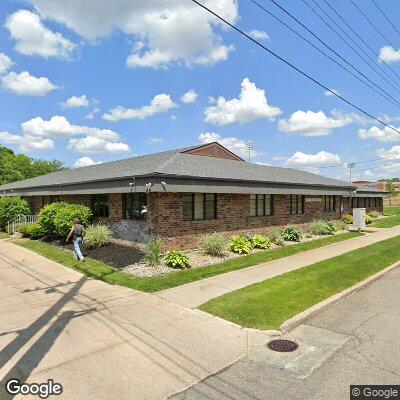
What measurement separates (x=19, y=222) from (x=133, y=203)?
1186 centimetres

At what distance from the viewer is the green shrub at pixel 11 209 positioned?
24453 millimetres

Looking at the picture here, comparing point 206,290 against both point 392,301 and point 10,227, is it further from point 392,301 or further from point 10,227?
point 10,227

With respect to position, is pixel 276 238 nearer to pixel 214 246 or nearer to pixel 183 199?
pixel 214 246

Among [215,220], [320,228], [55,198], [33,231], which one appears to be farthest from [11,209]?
[320,228]

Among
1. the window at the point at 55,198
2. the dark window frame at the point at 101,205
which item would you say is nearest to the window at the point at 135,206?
the dark window frame at the point at 101,205

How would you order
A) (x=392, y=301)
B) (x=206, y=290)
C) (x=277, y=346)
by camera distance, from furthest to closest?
(x=206, y=290) < (x=392, y=301) < (x=277, y=346)

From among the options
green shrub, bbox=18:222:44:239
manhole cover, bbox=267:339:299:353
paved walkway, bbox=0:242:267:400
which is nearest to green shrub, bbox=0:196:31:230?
green shrub, bbox=18:222:44:239

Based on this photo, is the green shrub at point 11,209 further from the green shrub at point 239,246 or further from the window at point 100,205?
the green shrub at point 239,246

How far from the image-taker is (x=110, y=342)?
21.6 feet

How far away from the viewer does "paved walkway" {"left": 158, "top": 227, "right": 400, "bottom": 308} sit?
9.38m

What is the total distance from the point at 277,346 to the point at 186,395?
219 cm

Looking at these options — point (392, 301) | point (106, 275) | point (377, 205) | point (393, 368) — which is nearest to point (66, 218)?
point (106, 275)

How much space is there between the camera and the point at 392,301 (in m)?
9.27

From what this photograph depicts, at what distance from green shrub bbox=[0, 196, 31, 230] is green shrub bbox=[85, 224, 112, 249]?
1125 centimetres
